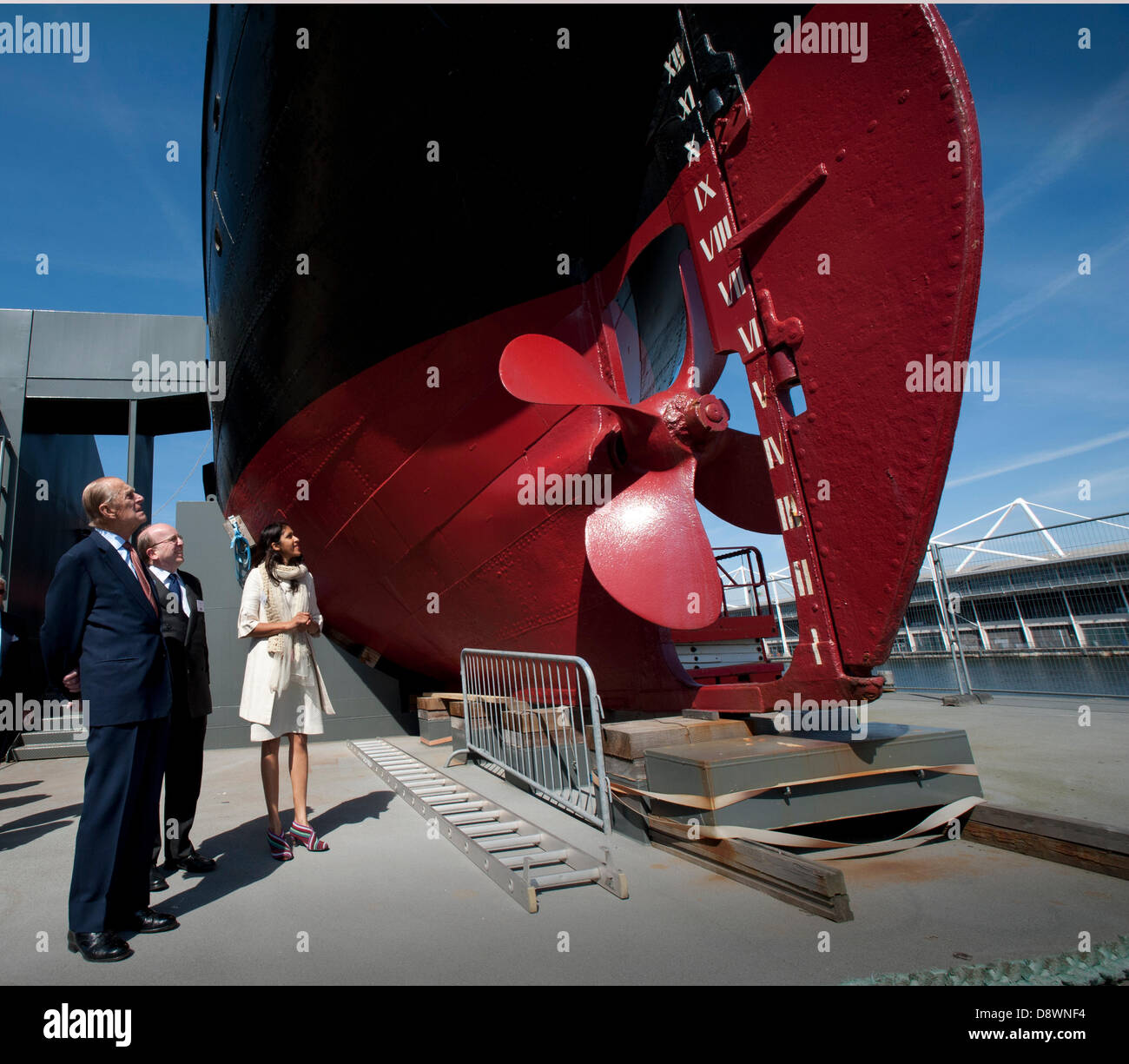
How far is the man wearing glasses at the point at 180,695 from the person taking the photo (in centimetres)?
329

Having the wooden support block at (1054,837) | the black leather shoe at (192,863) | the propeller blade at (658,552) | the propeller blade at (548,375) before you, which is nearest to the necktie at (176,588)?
the black leather shoe at (192,863)

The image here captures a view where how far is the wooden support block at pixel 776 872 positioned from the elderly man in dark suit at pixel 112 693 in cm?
214

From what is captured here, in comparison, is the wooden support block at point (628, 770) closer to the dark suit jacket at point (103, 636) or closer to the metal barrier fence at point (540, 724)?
the metal barrier fence at point (540, 724)

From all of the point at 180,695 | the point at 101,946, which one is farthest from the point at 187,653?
the point at 101,946

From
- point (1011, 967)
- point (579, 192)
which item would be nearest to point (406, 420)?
point (579, 192)

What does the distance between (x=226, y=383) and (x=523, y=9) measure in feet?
15.6

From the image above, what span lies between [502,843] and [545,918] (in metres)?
0.87

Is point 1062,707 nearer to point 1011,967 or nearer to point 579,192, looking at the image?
point 1011,967

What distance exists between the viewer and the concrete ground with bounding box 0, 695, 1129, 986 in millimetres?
2115

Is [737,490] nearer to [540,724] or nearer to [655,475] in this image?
[655,475]

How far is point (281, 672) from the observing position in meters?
3.48

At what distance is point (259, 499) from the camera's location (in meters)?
6.96

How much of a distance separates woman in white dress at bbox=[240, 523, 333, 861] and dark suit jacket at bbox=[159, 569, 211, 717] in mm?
221
